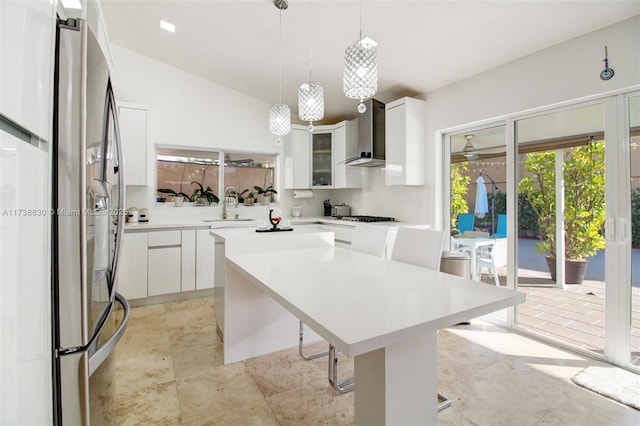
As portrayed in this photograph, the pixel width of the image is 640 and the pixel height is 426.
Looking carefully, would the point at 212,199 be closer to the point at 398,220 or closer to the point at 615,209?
the point at 398,220

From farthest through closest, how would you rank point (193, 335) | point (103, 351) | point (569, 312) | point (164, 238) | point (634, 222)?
point (164, 238) < point (193, 335) < point (569, 312) < point (634, 222) < point (103, 351)

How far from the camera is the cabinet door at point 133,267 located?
11.1 feet

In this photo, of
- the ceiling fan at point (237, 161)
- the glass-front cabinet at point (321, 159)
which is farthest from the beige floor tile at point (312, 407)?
the ceiling fan at point (237, 161)

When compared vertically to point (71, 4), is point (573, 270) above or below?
below

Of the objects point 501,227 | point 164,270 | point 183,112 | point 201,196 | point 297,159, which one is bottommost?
point 164,270

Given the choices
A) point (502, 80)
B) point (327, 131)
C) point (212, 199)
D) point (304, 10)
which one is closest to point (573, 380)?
point (502, 80)

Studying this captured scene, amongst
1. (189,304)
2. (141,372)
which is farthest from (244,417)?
(189,304)

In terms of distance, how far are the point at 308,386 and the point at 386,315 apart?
125 cm

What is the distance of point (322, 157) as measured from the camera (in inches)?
187

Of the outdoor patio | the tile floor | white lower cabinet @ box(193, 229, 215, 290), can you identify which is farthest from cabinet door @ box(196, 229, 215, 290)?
the outdoor patio

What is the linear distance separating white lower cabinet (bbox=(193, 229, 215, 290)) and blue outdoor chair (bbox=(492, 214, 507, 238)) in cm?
317

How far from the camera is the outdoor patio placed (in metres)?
2.19

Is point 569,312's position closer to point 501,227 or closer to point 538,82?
point 501,227

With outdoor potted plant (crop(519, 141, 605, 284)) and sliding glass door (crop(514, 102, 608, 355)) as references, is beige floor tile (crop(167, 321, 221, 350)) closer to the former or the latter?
sliding glass door (crop(514, 102, 608, 355))
